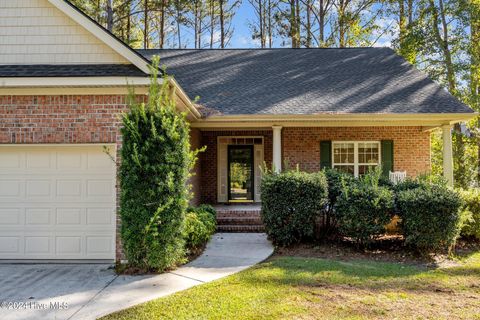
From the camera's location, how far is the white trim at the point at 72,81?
20.7ft

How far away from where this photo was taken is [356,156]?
11.7 m

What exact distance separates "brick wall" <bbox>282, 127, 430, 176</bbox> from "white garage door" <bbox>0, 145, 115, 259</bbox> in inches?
250

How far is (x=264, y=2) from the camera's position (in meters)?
25.3

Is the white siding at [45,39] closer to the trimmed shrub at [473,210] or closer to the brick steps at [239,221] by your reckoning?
the brick steps at [239,221]

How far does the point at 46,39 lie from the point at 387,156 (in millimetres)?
9767

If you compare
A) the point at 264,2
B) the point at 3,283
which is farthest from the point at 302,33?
the point at 3,283

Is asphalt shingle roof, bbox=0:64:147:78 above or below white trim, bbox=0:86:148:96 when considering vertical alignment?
above

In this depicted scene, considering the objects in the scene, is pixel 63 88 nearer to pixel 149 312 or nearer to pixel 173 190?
pixel 173 190

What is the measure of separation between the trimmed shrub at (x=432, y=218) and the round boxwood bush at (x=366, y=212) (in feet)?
1.19

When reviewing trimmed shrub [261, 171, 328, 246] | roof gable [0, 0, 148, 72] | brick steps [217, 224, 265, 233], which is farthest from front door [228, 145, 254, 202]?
roof gable [0, 0, 148, 72]

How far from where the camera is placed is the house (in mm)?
6594

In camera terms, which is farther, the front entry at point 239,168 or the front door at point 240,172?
the front door at point 240,172

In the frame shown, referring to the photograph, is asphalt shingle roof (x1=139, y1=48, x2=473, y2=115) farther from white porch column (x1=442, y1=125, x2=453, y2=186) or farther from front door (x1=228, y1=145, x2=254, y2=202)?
front door (x1=228, y1=145, x2=254, y2=202)

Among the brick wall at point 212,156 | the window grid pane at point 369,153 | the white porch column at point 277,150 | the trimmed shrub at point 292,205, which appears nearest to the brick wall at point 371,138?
the window grid pane at point 369,153
